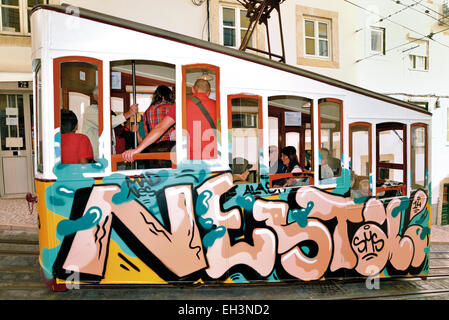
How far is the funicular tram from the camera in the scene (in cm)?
271

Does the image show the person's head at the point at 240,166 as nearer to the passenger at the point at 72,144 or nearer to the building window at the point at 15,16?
the passenger at the point at 72,144

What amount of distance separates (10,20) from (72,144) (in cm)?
662

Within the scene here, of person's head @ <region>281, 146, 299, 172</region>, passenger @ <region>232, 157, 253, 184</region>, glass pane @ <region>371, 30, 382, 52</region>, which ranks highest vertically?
glass pane @ <region>371, 30, 382, 52</region>

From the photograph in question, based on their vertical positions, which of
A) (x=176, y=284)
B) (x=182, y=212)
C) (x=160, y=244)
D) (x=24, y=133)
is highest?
(x=24, y=133)

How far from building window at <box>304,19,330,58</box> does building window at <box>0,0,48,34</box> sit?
7.23 meters

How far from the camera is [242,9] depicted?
27.3 feet

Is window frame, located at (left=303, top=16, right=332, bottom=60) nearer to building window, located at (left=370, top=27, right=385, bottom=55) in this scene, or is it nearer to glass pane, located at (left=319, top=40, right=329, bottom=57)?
glass pane, located at (left=319, top=40, right=329, bottom=57)

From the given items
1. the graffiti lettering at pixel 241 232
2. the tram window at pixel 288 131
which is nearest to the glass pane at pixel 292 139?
the tram window at pixel 288 131

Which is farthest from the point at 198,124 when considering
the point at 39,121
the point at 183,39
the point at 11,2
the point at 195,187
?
the point at 11,2

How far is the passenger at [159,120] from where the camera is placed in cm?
303

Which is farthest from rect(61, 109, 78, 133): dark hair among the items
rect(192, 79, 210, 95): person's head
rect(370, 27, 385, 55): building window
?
rect(370, 27, 385, 55): building window

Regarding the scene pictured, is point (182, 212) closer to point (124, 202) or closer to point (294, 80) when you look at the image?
point (124, 202)
